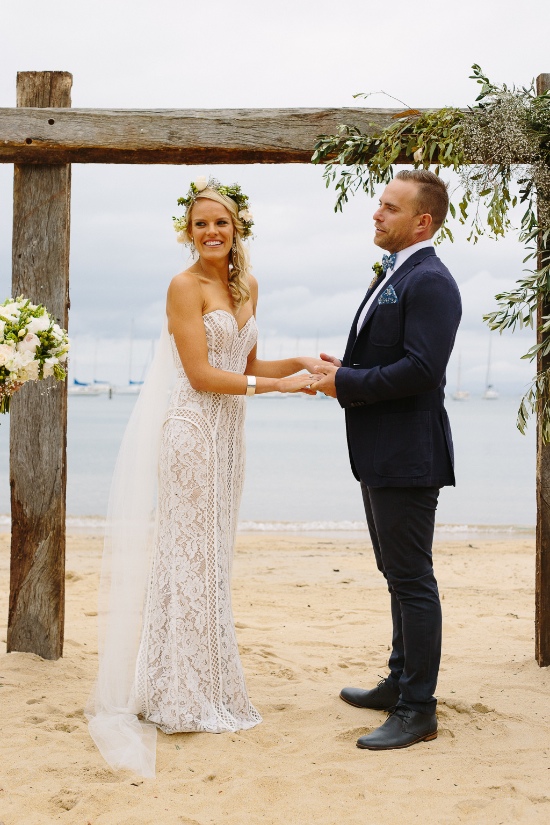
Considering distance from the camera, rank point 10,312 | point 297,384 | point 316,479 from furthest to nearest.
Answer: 1. point 316,479
2. point 297,384
3. point 10,312

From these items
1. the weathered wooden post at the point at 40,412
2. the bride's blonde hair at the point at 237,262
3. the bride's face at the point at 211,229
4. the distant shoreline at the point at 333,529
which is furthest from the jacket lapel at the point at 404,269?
the distant shoreline at the point at 333,529

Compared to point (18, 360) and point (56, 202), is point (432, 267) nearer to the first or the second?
point (18, 360)

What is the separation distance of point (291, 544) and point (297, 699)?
5729mm

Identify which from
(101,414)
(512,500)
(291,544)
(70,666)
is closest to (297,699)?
(70,666)

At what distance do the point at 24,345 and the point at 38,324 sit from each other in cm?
10

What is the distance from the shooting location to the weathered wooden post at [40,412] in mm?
4449

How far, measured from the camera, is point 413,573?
11.5 ft

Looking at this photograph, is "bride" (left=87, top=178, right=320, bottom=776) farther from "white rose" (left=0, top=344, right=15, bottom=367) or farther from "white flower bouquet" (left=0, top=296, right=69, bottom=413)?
"white rose" (left=0, top=344, right=15, bottom=367)

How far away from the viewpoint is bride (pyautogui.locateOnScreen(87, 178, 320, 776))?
3.68 meters

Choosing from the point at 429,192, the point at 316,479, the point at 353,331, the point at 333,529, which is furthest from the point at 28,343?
the point at 316,479

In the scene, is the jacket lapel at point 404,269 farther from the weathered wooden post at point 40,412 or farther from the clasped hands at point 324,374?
the weathered wooden post at point 40,412

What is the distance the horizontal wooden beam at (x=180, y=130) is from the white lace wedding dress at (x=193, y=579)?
3.44ft

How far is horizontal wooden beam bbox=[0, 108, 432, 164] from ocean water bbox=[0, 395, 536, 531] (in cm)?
167

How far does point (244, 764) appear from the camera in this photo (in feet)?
10.9
